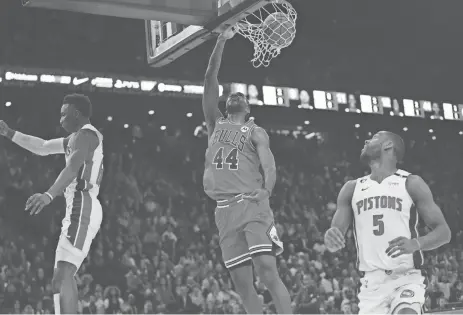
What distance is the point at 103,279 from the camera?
1528 centimetres

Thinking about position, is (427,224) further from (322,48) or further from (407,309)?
(322,48)

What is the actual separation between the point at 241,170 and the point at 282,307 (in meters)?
1.17

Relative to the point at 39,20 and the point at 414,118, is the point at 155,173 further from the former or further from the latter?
the point at 414,118

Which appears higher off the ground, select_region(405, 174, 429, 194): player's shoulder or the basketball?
the basketball

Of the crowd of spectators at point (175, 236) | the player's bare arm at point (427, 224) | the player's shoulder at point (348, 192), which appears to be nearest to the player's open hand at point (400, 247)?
the player's bare arm at point (427, 224)

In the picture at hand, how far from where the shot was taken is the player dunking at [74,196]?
17.5 feet

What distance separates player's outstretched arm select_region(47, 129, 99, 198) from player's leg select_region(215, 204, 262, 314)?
116cm

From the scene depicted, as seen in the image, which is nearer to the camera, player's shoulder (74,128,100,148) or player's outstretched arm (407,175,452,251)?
player's outstretched arm (407,175,452,251)

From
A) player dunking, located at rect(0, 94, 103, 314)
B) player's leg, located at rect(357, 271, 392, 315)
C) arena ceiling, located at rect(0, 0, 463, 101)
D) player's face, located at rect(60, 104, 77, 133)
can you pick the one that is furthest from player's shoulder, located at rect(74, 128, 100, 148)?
arena ceiling, located at rect(0, 0, 463, 101)

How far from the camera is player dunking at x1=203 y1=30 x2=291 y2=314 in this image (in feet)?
18.4

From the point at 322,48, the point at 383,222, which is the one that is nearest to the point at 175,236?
the point at 322,48

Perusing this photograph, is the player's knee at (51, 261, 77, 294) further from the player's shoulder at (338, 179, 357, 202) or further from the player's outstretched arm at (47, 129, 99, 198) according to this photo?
the player's shoulder at (338, 179, 357, 202)

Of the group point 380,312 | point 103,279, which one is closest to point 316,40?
point 103,279

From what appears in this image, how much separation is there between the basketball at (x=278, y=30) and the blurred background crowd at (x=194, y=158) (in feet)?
26.0
